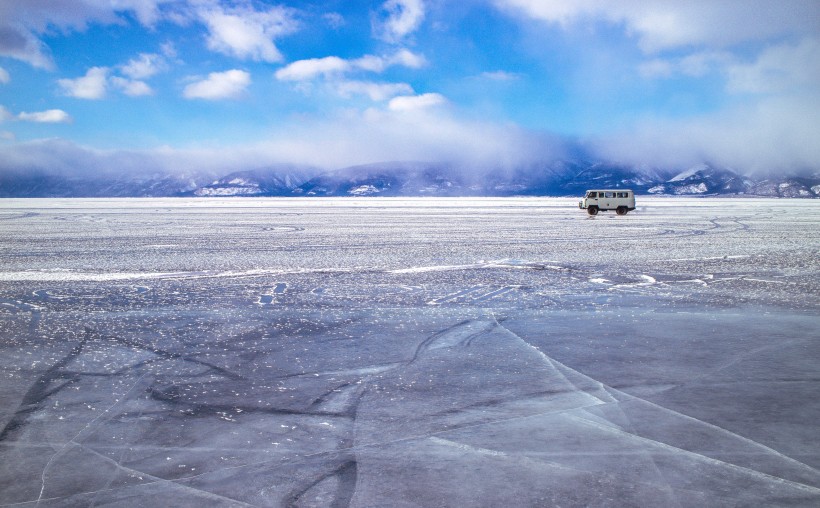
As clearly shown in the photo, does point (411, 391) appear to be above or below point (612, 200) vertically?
below

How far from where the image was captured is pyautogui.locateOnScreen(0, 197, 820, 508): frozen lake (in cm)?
313

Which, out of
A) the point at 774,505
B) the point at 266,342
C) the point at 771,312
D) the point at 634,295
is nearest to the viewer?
the point at 774,505

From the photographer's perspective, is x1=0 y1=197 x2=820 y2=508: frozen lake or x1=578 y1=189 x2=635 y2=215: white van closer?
x1=0 y1=197 x2=820 y2=508: frozen lake

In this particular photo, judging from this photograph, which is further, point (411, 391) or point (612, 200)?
point (612, 200)

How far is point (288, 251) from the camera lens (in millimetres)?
14797

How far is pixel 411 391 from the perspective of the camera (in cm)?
458

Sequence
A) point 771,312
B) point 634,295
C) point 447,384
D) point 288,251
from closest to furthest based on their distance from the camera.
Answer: point 447,384
point 771,312
point 634,295
point 288,251

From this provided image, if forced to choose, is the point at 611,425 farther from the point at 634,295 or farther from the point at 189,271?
the point at 189,271

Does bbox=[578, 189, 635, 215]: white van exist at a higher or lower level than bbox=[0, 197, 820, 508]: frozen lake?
higher

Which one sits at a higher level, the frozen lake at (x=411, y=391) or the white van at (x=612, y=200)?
the white van at (x=612, y=200)

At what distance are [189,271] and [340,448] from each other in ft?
28.8

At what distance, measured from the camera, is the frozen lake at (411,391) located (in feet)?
10.3

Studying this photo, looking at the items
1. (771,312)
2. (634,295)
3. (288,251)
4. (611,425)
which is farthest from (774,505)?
(288,251)

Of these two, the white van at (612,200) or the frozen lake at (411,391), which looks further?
the white van at (612,200)
